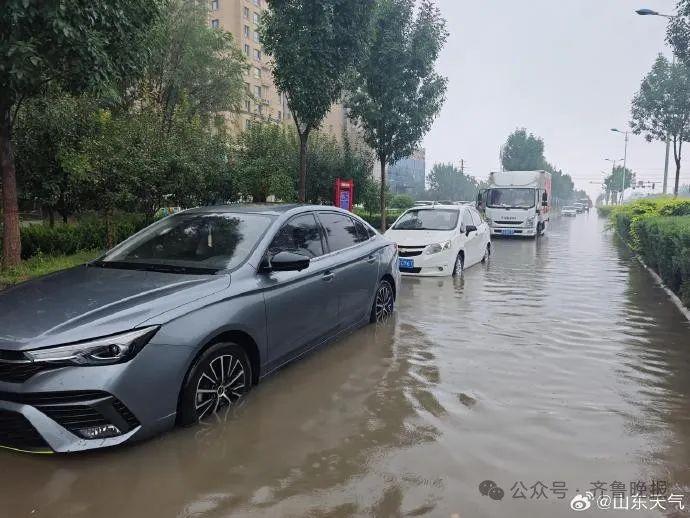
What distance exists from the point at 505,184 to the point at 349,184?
897 centimetres

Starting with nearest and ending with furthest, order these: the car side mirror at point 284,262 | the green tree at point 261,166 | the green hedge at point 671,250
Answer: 1. the car side mirror at point 284,262
2. the green hedge at point 671,250
3. the green tree at point 261,166

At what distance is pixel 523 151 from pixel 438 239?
60754 millimetres

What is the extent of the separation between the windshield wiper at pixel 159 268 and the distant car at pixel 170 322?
0.02 metres

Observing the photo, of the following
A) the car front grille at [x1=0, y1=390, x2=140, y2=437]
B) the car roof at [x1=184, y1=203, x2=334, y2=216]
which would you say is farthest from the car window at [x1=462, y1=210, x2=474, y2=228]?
the car front grille at [x1=0, y1=390, x2=140, y2=437]

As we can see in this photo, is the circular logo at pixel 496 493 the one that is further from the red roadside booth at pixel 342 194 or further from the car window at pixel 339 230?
the red roadside booth at pixel 342 194

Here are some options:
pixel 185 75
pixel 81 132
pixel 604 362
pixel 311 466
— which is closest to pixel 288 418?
pixel 311 466

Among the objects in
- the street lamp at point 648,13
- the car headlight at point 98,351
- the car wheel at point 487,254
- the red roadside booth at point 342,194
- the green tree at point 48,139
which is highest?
the street lamp at point 648,13

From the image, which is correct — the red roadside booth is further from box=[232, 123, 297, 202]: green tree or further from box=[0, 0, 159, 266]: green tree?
box=[0, 0, 159, 266]: green tree

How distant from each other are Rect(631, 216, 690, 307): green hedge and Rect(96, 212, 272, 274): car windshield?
230 inches

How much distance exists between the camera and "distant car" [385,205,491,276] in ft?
35.3

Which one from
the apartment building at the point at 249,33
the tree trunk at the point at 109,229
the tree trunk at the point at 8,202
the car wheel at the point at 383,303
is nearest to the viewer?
the car wheel at the point at 383,303

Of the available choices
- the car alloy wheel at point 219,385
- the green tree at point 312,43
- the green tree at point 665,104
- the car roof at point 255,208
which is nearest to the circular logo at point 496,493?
the car alloy wheel at point 219,385

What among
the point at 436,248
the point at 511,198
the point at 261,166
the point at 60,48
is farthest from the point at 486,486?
the point at 511,198

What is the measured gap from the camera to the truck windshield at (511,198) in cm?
2295
